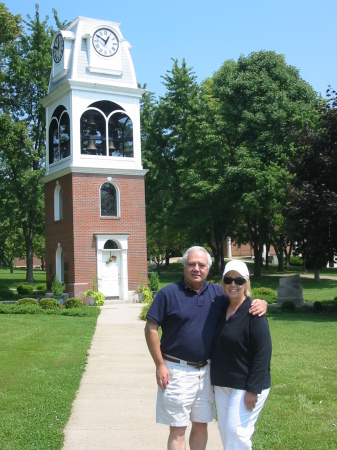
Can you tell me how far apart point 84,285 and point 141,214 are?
163 inches

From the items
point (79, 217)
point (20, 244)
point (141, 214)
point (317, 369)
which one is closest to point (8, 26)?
point (79, 217)

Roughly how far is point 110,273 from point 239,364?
72.9ft

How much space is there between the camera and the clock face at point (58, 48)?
2669cm

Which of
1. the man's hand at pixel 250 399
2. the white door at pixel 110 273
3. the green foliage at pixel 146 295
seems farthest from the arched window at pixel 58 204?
the man's hand at pixel 250 399

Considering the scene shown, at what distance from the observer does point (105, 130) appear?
26406 millimetres

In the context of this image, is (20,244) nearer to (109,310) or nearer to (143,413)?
(109,310)

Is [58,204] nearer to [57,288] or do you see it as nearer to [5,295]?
[57,288]

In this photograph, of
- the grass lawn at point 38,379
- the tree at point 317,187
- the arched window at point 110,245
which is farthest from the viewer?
the arched window at point 110,245

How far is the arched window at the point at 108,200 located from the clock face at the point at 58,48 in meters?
5.94

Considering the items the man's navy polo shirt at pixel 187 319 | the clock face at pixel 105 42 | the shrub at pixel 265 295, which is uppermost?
the clock face at pixel 105 42

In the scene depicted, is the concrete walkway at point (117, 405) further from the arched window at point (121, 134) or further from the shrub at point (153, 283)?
the arched window at point (121, 134)

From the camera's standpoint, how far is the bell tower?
25.8 m

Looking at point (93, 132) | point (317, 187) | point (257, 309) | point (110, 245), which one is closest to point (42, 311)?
point (110, 245)

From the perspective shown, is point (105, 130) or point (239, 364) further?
point (105, 130)
